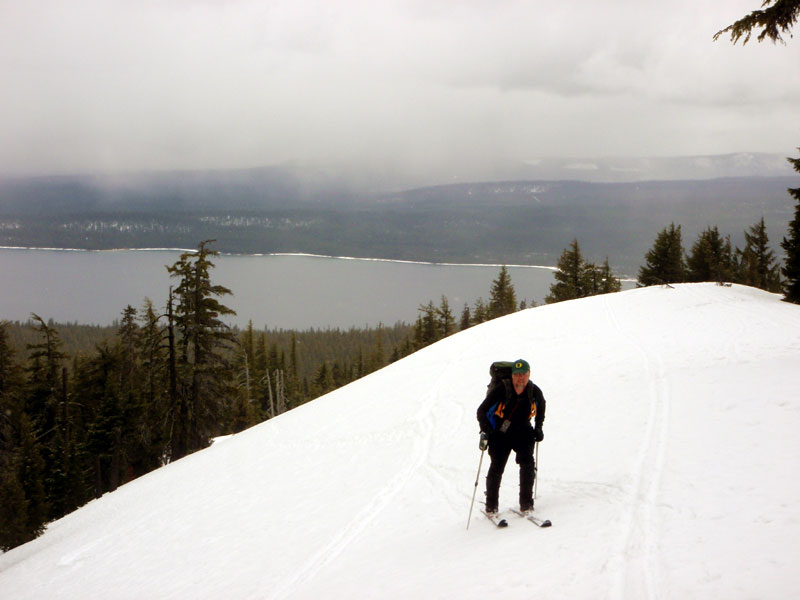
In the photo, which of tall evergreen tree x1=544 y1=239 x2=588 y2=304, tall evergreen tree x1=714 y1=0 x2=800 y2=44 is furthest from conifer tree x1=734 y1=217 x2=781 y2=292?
tall evergreen tree x1=714 y1=0 x2=800 y2=44

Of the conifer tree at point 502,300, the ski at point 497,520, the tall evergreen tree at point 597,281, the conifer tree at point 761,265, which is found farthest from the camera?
the conifer tree at point 502,300

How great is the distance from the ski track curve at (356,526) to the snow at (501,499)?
0.04m

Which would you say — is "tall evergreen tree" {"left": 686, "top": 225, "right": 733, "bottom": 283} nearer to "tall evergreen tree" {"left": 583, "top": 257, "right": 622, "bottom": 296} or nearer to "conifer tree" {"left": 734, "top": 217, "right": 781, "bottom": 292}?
"conifer tree" {"left": 734, "top": 217, "right": 781, "bottom": 292}

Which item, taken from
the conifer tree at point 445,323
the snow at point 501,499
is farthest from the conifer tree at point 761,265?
the snow at point 501,499

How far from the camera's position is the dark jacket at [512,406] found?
7.35m

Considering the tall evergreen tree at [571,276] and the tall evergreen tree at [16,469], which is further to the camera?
the tall evergreen tree at [571,276]

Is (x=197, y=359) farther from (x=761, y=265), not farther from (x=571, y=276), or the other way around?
(x=761, y=265)

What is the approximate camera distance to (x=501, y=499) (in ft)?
29.3

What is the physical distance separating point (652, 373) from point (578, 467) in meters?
6.46

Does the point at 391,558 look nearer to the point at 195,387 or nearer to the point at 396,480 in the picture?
the point at 396,480

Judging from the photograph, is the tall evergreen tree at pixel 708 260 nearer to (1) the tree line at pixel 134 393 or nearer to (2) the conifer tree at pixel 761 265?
(1) the tree line at pixel 134 393

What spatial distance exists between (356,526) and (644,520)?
473cm

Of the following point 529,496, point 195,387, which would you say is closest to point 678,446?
point 529,496

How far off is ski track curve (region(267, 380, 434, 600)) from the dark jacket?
3.25 meters
